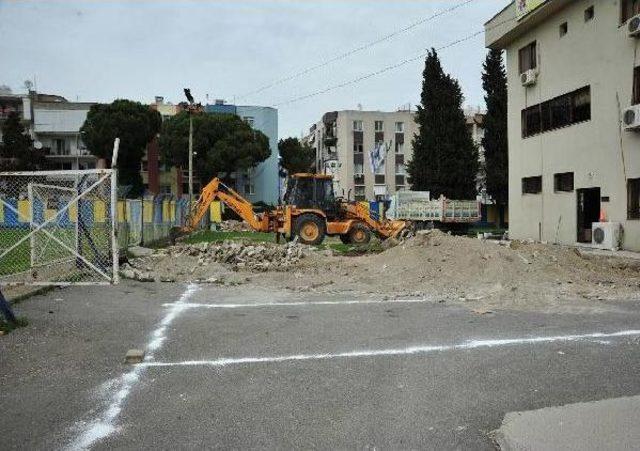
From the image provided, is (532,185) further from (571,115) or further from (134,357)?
(134,357)

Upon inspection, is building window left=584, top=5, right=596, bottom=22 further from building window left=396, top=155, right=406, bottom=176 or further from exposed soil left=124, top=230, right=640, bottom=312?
building window left=396, top=155, right=406, bottom=176

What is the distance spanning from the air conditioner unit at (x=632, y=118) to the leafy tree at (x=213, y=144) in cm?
4146

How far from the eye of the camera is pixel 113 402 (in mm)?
4734

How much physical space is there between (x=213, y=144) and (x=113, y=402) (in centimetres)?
5411

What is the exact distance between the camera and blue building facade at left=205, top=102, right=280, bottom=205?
2613 inches

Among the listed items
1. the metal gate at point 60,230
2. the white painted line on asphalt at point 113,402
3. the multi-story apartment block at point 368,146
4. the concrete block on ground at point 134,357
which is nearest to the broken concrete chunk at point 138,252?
the metal gate at point 60,230

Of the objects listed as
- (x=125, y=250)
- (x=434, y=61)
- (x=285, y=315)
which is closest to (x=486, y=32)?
(x=434, y=61)

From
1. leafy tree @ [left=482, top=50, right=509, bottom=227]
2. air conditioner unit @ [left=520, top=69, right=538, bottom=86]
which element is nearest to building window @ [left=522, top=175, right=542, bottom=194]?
air conditioner unit @ [left=520, top=69, right=538, bottom=86]

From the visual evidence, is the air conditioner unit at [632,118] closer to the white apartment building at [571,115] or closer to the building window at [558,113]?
the white apartment building at [571,115]

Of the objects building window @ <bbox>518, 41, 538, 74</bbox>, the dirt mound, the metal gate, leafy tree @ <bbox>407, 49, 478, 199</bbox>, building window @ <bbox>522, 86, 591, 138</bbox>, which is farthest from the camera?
leafy tree @ <bbox>407, 49, 478, 199</bbox>

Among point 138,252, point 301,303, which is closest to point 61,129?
point 138,252

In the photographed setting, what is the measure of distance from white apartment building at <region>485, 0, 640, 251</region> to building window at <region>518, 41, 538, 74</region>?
1.8 inches

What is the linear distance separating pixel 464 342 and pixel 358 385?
213 centimetres

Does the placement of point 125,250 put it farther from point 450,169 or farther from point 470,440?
point 450,169
